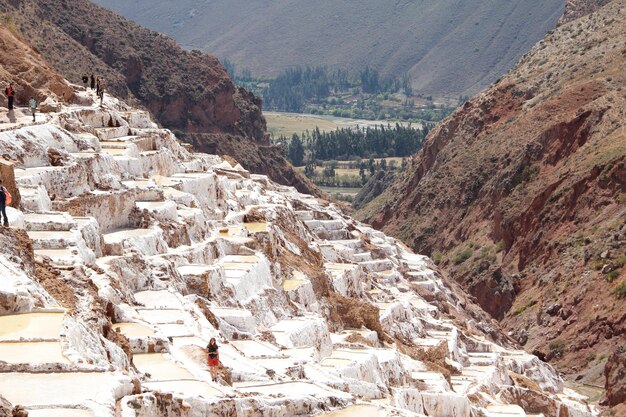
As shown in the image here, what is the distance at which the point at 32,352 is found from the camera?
21.8m

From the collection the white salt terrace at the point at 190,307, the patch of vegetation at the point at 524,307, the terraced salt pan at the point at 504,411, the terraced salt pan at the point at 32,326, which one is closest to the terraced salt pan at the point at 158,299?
the white salt terrace at the point at 190,307

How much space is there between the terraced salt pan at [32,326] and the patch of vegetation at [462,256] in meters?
83.6

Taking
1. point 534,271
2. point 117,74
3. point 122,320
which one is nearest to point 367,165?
point 117,74

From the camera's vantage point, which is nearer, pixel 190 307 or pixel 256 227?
pixel 190 307

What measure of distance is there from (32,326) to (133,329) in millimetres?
5287

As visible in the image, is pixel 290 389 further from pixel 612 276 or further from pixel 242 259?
pixel 612 276

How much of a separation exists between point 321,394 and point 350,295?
80.2 ft

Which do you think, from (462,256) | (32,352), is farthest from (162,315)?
(462,256)

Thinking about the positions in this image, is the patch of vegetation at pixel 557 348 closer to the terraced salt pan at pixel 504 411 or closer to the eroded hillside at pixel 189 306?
the eroded hillside at pixel 189 306

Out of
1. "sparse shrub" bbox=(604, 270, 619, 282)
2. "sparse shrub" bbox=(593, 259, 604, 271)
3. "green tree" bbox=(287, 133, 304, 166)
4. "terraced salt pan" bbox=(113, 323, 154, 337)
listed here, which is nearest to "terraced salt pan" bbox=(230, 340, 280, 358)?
"terraced salt pan" bbox=(113, 323, 154, 337)

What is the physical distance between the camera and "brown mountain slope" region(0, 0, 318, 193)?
413 ft

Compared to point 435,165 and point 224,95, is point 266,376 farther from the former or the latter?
point 224,95

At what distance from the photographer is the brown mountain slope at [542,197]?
274 feet

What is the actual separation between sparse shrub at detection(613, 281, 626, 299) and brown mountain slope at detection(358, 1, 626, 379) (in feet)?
0.68
